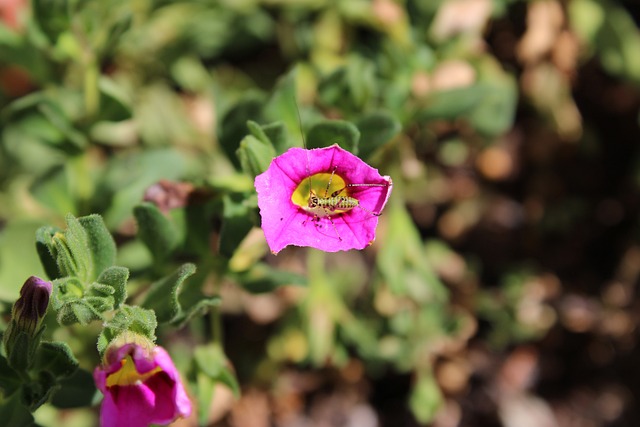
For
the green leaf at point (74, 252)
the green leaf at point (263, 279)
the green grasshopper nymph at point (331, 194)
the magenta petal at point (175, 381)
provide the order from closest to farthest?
the magenta petal at point (175, 381) → the green leaf at point (74, 252) → the green grasshopper nymph at point (331, 194) → the green leaf at point (263, 279)

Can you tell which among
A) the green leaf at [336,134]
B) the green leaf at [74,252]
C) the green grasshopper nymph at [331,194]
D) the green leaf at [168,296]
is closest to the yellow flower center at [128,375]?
the green leaf at [168,296]

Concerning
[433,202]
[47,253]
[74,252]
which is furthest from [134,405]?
[433,202]

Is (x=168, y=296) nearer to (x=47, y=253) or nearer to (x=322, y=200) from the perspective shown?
(x=47, y=253)

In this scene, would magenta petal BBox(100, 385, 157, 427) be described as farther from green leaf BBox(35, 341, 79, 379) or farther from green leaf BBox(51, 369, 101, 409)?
green leaf BBox(51, 369, 101, 409)

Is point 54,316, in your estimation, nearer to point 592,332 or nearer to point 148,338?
point 148,338

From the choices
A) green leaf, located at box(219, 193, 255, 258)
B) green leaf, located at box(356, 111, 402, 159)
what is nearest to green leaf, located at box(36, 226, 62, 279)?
green leaf, located at box(219, 193, 255, 258)

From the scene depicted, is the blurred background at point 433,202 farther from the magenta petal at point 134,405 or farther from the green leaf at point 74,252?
the magenta petal at point 134,405

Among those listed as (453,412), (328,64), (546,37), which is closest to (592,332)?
(453,412)

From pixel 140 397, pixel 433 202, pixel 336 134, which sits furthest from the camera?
pixel 433 202

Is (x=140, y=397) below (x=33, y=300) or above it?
below
